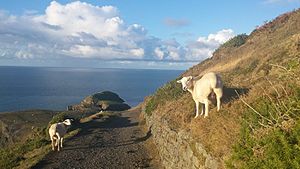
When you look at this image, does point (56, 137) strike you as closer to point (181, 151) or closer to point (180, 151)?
point (180, 151)

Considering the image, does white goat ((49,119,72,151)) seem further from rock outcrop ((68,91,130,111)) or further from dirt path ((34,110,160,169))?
rock outcrop ((68,91,130,111))

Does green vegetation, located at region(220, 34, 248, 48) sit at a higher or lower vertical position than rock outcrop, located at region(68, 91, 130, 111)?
higher

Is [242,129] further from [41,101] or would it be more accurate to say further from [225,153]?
[41,101]

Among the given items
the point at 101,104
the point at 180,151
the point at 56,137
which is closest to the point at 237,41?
the point at 101,104

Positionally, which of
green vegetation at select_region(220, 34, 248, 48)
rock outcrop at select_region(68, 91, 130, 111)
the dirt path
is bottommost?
rock outcrop at select_region(68, 91, 130, 111)

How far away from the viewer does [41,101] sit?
15025 cm

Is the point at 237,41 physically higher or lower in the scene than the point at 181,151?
higher

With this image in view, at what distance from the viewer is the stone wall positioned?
13906 mm

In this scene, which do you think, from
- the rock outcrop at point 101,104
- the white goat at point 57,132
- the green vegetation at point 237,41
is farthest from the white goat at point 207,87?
the rock outcrop at point 101,104

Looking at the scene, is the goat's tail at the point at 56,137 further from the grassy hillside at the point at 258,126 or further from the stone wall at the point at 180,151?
the grassy hillside at the point at 258,126

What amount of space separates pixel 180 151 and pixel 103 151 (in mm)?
9960

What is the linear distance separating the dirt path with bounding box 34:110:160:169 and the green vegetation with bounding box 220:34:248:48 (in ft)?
129

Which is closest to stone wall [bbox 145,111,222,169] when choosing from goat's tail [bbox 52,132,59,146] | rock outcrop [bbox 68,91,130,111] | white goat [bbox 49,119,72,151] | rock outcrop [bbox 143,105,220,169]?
rock outcrop [bbox 143,105,220,169]

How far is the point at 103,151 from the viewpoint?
2695 cm
